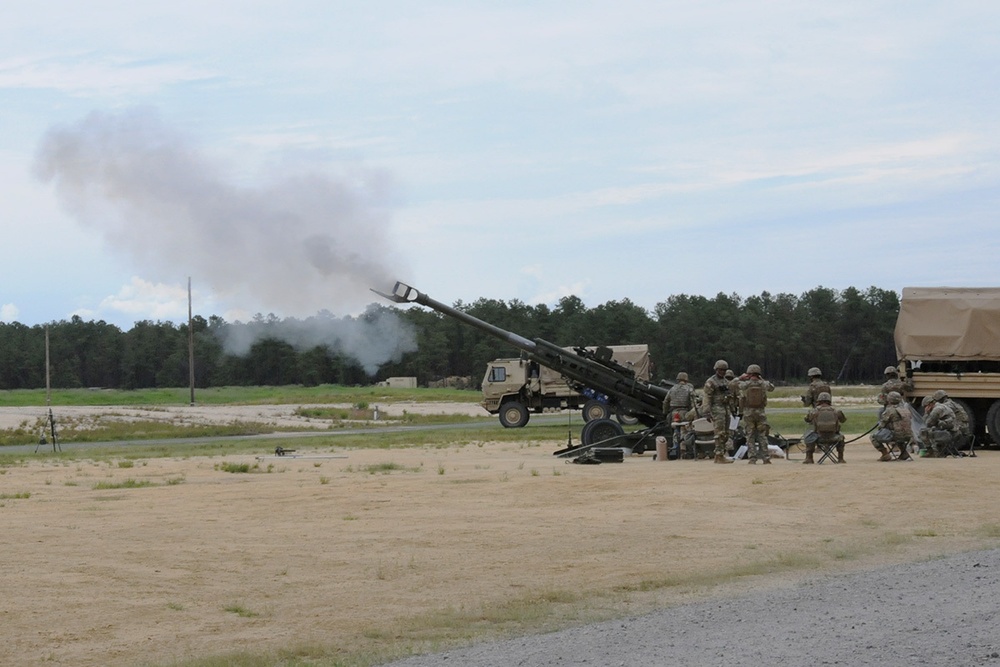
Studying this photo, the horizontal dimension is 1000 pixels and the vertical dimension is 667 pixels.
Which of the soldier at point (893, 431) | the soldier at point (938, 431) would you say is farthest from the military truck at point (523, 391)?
the soldier at point (893, 431)

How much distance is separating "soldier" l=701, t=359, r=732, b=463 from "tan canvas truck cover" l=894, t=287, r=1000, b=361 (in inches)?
207

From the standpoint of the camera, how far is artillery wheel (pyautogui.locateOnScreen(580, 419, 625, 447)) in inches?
1046

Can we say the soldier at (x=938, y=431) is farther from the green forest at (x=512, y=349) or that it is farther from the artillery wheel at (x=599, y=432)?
the green forest at (x=512, y=349)

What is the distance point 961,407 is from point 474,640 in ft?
63.2

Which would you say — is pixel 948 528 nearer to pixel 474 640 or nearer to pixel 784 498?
pixel 784 498

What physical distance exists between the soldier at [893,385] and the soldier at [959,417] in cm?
71

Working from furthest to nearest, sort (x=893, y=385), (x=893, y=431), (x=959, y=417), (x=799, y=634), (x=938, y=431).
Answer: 1. (x=959, y=417)
2. (x=893, y=385)
3. (x=938, y=431)
4. (x=893, y=431)
5. (x=799, y=634)

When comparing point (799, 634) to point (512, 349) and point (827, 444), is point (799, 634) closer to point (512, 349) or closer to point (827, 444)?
point (827, 444)

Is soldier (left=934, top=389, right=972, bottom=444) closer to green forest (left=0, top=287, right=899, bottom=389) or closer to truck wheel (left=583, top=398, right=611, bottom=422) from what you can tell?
truck wheel (left=583, top=398, right=611, bottom=422)

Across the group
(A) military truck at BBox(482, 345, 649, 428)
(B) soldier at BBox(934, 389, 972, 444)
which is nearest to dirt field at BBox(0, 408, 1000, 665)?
(B) soldier at BBox(934, 389, 972, 444)

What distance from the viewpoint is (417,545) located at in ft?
45.7

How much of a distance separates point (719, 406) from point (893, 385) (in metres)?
3.62

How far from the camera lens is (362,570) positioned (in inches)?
488

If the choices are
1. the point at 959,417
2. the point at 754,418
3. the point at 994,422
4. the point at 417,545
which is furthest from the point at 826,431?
the point at 417,545
